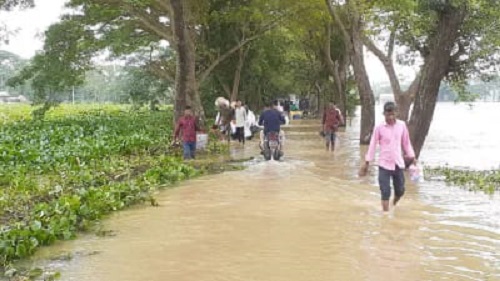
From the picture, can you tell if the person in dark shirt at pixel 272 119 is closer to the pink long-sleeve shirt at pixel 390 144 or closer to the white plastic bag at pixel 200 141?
the white plastic bag at pixel 200 141

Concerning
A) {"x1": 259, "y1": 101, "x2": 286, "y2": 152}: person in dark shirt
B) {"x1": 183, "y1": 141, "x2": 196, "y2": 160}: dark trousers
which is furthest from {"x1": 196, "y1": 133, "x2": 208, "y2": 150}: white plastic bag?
{"x1": 259, "y1": 101, "x2": 286, "y2": 152}: person in dark shirt

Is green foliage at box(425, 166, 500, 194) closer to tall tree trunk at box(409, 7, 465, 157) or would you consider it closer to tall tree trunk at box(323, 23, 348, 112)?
tall tree trunk at box(409, 7, 465, 157)

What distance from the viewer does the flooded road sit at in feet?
→ 21.7

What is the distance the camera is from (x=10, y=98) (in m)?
108

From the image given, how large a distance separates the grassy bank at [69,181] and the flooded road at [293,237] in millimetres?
282

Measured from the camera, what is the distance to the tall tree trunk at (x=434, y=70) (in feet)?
49.4

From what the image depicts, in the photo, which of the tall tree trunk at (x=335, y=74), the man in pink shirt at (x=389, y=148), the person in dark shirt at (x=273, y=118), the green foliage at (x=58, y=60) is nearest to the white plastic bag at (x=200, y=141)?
the person in dark shirt at (x=273, y=118)

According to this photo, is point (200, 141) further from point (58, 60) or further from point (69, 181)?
point (58, 60)

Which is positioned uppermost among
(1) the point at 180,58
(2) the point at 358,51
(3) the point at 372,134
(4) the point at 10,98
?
(2) the point at 358,51

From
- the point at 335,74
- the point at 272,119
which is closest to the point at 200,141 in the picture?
the point at 272,119

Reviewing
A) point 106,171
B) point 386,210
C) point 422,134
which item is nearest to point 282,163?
point 422,134

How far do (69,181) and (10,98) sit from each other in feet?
339

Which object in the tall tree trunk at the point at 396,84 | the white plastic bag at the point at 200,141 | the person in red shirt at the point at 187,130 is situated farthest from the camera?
the tall tree trunk at the point at 396,84

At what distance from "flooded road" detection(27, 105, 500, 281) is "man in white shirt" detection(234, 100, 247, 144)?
9055 mm
